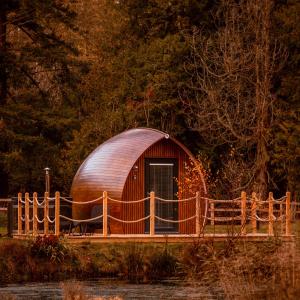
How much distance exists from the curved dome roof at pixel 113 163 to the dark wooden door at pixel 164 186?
0.62 meters

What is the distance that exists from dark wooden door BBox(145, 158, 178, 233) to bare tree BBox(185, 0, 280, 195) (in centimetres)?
989

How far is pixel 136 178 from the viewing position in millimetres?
29031

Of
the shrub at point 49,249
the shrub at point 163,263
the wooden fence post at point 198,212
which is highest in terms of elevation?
the wooden fence post at point 198,212

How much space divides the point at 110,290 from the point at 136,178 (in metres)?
7.30

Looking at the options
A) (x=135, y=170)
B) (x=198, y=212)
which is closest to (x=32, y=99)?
(x=135, y=170)

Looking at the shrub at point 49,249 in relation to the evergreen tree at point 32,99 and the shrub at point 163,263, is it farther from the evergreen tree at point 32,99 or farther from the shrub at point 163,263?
the evergreen tree at point 32,99

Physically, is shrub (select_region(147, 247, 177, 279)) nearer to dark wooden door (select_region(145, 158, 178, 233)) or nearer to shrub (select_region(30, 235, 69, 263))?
shrub (select_region(30, 235, 69, 263))

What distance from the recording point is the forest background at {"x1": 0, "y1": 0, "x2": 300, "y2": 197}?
132 ft

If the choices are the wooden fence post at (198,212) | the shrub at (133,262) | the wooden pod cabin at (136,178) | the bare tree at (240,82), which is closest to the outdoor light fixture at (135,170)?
the wooden pod cabin at (136,178)

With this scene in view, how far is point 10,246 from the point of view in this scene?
981 inches

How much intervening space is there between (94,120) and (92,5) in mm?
18409

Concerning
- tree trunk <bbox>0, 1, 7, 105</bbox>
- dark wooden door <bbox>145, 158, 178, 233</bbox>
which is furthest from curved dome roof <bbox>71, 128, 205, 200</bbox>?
tree trunk <bbox>0, 1, 7, 105</bbox>

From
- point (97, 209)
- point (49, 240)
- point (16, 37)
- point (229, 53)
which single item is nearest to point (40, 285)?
point (49, 240)

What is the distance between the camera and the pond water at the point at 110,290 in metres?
20.9
